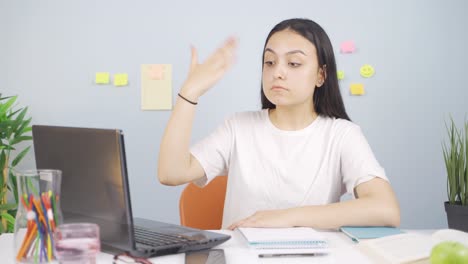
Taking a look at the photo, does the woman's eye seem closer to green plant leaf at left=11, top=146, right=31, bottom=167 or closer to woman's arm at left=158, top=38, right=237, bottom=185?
woman's arm at left=158, top=38, right=237, bottom=185

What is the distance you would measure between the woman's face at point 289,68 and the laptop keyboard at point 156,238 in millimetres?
657

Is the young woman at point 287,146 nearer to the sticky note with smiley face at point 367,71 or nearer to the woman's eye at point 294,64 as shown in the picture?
the woman's eye at point 294,64

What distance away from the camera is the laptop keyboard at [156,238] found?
4.00ft

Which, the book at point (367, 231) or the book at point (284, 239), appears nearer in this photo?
the book at point (284, 239)

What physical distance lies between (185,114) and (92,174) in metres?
0.50

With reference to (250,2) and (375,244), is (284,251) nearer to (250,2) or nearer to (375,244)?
(375,244)

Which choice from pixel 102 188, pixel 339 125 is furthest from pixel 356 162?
pixel 102 188

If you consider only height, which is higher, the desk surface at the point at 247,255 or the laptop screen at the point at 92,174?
the laptop screen at the point at 92,174

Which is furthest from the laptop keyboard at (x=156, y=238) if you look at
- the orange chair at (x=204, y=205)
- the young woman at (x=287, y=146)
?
the orange chair at (x=204, y=205)

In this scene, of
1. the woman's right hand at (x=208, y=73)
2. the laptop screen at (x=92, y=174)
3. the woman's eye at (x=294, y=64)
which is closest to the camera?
the laptop screen at (x=92, y=174)

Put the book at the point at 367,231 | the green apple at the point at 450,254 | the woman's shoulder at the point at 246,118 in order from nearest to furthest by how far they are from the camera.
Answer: the green apple at the point at 450,254
the book at the point at 367,231
the woman's shoulder at the point at 246,118

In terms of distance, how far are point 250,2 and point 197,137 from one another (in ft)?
2.75

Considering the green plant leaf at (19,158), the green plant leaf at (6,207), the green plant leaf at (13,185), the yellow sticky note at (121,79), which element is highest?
the yellow sticky note at (121,79)

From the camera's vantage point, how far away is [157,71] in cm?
318
